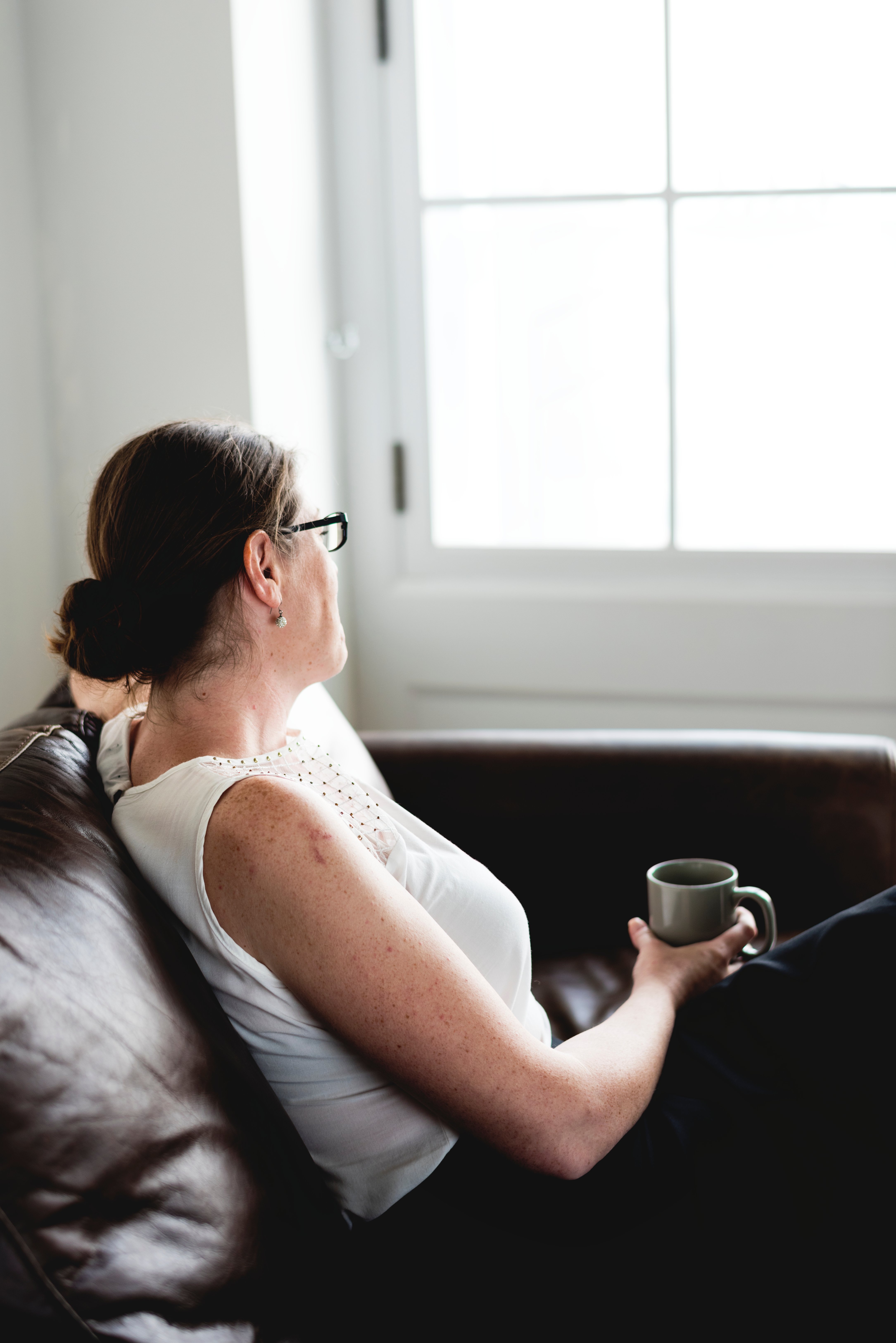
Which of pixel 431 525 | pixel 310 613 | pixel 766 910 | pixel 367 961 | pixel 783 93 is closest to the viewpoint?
pixel 367 961

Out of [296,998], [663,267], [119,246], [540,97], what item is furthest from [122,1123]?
[540,97]

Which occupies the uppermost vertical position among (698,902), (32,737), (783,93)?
(783,93)

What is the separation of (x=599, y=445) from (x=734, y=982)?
49.4 inches

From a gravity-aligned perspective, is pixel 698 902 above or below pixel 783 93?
below

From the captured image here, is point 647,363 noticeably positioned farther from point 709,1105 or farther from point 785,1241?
point 785,1241

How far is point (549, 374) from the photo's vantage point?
85.0 inches

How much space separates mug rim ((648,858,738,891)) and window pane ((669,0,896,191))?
128 cm

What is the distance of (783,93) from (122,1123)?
6.24 feet

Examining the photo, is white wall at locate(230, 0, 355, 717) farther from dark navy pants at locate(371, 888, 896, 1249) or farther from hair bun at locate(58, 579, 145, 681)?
dark navy pants at locate(371, 888, 896, 1249)

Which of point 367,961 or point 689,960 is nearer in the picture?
point 367,961

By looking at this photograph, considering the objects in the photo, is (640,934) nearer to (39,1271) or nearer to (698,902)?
(698,902)

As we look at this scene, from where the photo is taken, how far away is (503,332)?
7.11ft

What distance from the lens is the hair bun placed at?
1.00 metres

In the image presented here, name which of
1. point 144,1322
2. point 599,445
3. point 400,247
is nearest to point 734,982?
point 144,1322
